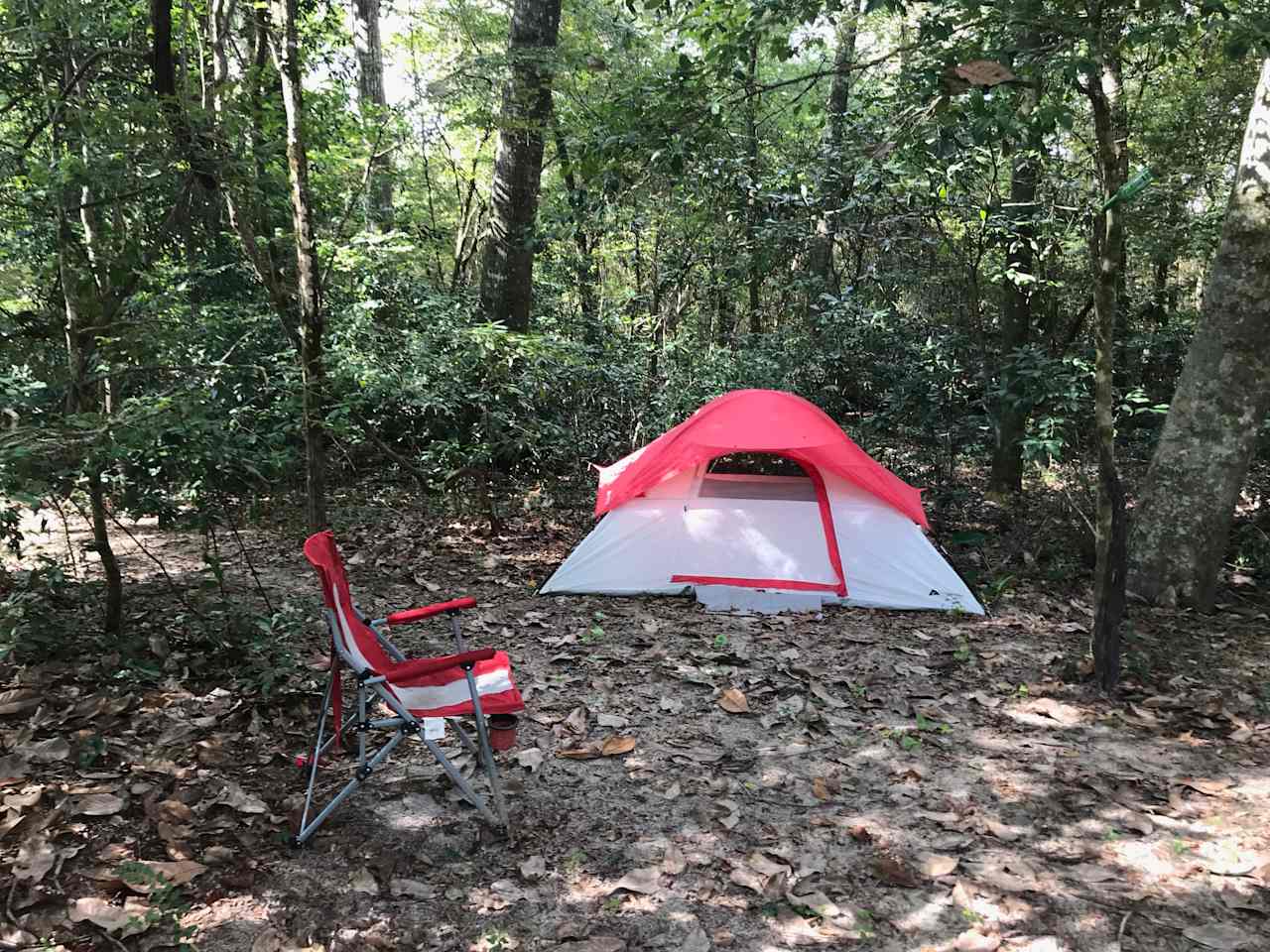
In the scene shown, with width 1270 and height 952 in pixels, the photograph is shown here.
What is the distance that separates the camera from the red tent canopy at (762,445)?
5762 millimetres

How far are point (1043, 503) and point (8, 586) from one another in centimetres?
751

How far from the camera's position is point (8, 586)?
12.4 ft

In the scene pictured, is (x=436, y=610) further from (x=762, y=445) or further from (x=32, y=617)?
(x=762, y=445)

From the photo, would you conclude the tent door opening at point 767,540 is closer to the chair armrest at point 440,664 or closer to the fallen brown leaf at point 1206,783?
the fallen brown leaf at point 1206,783

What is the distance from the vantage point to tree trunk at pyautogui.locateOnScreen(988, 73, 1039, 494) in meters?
6.78

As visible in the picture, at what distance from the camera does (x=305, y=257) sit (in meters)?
4.81

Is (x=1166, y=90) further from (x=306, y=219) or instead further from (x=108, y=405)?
(x=108, y=405)

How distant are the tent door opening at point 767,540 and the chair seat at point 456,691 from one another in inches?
99.9

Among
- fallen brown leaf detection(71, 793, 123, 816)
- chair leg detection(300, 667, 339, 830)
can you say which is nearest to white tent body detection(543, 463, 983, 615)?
chair leg detection(300, 667, 339, 830)

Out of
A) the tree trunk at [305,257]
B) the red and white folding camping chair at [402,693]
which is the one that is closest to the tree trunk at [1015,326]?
the tree trunk at [305,257]

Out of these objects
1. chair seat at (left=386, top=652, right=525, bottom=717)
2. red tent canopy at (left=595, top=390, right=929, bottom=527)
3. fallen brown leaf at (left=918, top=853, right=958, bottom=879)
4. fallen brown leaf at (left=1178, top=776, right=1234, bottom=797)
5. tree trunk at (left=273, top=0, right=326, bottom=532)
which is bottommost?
fallen brown leaf at (left=918, top=853, right=958, bottom=879)

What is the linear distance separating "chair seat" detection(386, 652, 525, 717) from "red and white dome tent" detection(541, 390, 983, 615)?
94.5 inches

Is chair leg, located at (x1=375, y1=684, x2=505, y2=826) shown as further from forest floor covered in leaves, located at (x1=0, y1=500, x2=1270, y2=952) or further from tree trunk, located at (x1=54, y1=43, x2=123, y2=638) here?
tree trunk, located at (x1=54, y1=43, x2=123, y2=638)

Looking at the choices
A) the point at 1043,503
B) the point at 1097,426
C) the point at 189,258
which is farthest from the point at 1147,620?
the point at 189,258
